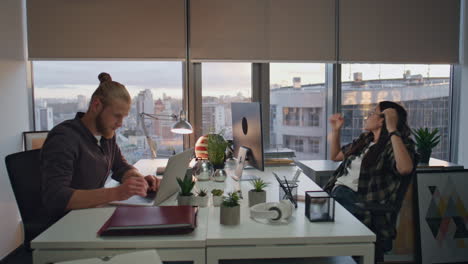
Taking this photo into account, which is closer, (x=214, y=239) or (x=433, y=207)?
(x=214, y=239)

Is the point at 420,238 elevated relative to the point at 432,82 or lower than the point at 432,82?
lower

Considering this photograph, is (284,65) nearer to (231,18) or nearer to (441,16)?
(231,18)

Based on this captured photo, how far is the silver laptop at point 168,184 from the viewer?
182cm

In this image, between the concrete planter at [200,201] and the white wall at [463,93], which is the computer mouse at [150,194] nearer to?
the concrete planter at [200,201]

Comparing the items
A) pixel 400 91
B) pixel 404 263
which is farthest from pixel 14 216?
pixel 400 91

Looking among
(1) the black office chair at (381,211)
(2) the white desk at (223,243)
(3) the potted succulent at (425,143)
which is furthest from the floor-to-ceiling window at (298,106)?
(2) the white desk at (223,243)

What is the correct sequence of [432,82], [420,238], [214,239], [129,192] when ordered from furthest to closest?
[432,82], [420,238], [129,192], [214,239]

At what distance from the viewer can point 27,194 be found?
185 centimetres

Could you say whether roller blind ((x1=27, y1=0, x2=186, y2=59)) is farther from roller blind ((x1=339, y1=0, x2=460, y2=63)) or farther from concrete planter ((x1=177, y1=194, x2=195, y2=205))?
concrete planter ((x1=177, y1=194, x2=195, y2=205))

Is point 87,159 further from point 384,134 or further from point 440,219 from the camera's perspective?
point 440,219

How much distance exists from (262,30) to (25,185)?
2287mm

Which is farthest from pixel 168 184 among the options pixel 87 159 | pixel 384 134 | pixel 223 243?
pixel 384 134

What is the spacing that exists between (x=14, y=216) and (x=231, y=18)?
98.0 inches

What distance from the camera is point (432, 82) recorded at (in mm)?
3670
